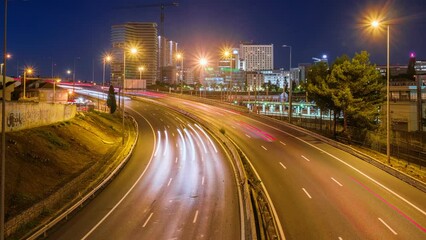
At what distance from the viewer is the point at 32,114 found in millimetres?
34219

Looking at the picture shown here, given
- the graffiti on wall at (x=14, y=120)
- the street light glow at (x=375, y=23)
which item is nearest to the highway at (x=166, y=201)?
the graffiti on wall at (x=14, y=120)

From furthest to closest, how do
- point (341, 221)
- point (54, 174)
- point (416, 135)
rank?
point (416, 135) → point (54, 174) → point (341, 221)

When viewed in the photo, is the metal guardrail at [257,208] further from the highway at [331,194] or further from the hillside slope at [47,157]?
the hillside slope at [47,157]

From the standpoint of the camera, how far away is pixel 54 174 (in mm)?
28391

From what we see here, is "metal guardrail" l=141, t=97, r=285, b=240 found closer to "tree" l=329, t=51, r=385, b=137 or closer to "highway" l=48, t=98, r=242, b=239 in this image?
"highway" l=48, t=98, r=242, b=239

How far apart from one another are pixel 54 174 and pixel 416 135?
4673 centimetres

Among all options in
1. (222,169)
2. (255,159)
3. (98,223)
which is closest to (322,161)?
(255,159)

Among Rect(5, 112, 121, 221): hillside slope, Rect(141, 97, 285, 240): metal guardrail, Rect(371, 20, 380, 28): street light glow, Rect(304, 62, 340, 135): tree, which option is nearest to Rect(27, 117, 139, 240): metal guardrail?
Rect(5, 112, 121, 221): hillside slope

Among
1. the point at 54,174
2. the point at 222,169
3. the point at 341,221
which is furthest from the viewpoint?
the point at 222,169

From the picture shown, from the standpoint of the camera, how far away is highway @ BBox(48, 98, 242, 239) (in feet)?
65.7

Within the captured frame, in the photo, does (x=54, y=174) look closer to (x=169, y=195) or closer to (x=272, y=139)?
(x=169, y=195)

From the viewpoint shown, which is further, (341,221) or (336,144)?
(336,144)

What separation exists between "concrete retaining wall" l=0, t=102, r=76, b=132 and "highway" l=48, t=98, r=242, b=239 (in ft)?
30.9

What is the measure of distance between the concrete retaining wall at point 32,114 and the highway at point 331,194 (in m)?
21.0
